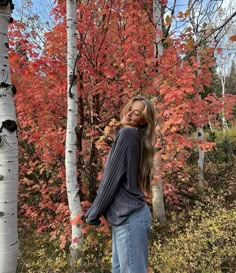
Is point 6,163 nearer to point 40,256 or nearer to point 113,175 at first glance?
point 113,175

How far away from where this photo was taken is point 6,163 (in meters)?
2.00

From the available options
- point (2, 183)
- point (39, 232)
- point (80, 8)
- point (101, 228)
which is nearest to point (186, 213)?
point (101, 228)

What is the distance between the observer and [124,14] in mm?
4965

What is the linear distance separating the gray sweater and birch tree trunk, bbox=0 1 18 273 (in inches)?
21.7

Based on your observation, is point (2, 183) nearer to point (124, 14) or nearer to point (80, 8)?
point (80, 8)

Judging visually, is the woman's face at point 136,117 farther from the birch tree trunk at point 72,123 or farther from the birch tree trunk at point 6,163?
the birch tree trunk at point 72,123

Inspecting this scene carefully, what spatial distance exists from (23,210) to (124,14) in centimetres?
410

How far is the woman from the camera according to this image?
199cm

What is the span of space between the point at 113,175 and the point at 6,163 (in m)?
0.71

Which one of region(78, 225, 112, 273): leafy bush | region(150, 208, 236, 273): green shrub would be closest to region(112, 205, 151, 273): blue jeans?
region(150, 208, 236, 273): green shrub

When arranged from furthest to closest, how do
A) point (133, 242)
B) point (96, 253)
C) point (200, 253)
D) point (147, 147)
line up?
point (96, 253)
point (200, 253)
point (147, 147)
point (133, 242)

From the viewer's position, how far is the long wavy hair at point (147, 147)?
2.09m

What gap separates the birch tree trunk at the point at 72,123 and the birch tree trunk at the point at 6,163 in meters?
1.82

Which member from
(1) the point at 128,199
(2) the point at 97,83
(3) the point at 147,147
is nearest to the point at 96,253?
(2) the point at 97,83
